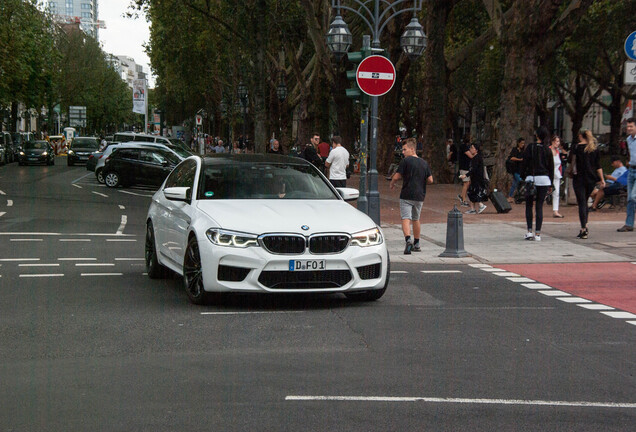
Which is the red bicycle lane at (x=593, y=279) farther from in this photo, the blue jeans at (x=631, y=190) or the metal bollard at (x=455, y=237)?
the blue jeans at (x=631, y=190)

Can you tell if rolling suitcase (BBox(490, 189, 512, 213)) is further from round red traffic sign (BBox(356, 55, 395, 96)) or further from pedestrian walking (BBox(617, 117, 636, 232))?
round red traffic sign (BBox(356, 55, 395, 96))

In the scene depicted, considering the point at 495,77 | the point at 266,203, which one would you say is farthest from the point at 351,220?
the point at 495,77

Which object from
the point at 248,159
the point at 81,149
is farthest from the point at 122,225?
the point at 81,149

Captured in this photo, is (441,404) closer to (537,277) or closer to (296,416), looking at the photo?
(296,416)

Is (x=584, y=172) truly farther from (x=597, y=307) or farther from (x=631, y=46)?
(x=597, y=307)

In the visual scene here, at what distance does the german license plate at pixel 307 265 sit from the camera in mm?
8953

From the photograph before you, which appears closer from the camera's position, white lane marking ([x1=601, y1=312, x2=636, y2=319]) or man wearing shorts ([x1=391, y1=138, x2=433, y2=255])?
white lane marking ([x1=601, y1=312, x2=636, y2=319])

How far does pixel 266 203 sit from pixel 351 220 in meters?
0.91

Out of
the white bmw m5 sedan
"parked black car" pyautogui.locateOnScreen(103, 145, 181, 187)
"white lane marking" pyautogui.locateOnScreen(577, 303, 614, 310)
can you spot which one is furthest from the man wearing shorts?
"parked black car" pyautogui.locateOnScreen(103, 145, 181, 187)

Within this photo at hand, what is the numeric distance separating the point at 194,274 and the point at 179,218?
2.97ft

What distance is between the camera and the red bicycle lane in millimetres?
10523

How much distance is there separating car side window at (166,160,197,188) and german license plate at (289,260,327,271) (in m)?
1.91

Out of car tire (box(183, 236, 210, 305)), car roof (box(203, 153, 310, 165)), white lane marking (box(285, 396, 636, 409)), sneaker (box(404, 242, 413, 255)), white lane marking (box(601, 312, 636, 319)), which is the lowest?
white lane marking (box(601, 312, 636, 319))

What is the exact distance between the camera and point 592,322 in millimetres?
8906
